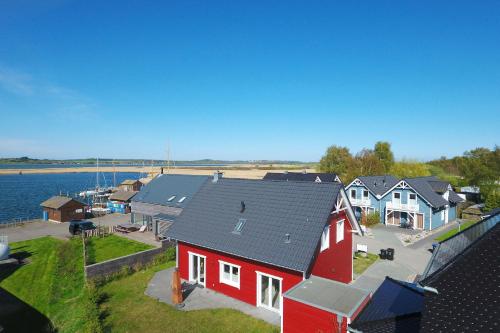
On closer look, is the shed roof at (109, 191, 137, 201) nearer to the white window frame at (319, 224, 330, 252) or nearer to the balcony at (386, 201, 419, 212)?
the balcony at (386, 201, 419, 212)

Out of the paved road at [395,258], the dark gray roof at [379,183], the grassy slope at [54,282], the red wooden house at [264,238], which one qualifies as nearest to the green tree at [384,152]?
the dark gray roof at [379,183]

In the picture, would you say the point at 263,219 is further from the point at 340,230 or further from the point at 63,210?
the point at 63,210

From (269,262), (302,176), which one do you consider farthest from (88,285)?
(302,176)

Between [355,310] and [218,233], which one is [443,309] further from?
[218,233]

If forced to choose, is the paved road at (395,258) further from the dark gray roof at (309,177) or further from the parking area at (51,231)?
the parking area at (51,231)

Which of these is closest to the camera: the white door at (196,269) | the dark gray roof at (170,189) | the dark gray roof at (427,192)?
the white door at (196,269)

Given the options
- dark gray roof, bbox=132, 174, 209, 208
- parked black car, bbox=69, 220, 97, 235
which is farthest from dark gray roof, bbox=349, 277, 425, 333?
parked black car, bbox=69, 220, 97, 235
